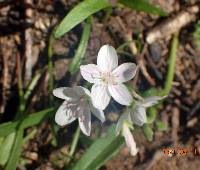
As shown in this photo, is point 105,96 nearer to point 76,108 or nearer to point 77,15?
point 76,108

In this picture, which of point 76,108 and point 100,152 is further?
point 100,152

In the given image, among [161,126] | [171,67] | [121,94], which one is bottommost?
[161,126]

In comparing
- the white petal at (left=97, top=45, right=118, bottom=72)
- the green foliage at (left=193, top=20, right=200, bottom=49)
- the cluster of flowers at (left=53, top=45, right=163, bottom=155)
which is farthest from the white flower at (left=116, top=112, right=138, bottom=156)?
the green foliage at (left=193, top=20, right=200, bottom=49)

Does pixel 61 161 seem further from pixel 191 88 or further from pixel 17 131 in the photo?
pixel 191 88

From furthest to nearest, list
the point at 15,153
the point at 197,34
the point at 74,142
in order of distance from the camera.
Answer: the point at 197,34 < the point at 74,142 < the point at 15,153
